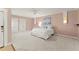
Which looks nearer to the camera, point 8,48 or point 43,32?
point 8,48

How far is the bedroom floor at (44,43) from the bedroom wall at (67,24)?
0.43 feet

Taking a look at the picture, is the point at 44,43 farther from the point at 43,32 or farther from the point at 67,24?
the point at 67,24

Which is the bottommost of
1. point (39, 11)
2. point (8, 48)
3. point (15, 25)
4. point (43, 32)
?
point (8, 48)

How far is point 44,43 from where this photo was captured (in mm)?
1983

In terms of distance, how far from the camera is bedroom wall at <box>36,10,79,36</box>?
194cm

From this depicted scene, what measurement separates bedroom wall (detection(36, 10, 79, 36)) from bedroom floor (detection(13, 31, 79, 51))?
0.43 feet

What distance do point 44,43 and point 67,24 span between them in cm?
57

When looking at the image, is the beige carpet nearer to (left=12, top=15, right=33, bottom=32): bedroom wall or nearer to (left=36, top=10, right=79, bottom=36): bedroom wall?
(left=12, top=15, right=33, bottom=32): bedroom wall

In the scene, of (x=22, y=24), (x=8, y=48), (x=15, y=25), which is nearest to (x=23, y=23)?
(x=22, y=24)

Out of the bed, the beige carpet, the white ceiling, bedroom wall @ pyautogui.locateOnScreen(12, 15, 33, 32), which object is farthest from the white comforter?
the beige carpet

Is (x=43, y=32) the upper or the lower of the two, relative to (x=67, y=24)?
lower

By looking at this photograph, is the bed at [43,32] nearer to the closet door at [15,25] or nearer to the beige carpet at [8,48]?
the closet door at [15,25]
